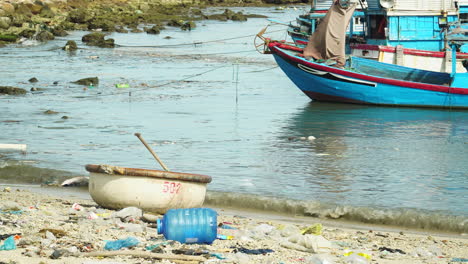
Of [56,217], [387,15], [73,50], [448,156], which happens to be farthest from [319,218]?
[73,50]

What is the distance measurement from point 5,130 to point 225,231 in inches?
389

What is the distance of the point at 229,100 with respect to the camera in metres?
23.0

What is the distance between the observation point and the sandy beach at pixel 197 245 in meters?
6.66

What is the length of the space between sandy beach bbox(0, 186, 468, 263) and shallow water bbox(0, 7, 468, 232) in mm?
1611

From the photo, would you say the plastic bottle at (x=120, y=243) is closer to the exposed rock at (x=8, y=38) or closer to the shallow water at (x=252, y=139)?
the shallow water at (x=252, y=139)

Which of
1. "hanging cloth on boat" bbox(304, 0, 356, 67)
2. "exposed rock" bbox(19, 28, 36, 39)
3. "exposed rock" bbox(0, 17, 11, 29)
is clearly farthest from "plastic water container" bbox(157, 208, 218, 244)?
"exposed rock" bbox(0, 17, 11, 29)

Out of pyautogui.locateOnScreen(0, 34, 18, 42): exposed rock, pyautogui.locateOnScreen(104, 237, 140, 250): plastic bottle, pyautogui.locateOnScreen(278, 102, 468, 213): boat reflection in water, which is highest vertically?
pyautogui.locateOnScreen(104, 237, 140, 250): plastic bottle

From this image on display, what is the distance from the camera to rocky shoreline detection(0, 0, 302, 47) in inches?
1697

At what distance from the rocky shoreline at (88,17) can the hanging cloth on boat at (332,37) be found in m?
22.0

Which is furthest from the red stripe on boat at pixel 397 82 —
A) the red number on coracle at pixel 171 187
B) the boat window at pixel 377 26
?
the red number on coracle at pixel 171 187

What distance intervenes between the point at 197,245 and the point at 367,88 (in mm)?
14965

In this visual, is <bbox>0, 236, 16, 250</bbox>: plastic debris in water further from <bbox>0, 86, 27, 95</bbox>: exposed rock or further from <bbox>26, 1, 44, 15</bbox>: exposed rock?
<bbox>26, 1, 44, 15</bbox>: exposed rock

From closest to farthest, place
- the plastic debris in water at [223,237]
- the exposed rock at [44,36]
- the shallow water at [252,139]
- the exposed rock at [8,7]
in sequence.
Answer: the plastic debris in water at [223,237]
the shallow water at [252,139]
the exposed rock at [44,36]
the exposed rock at [8,7]

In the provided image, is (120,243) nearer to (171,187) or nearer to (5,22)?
(171,187)
